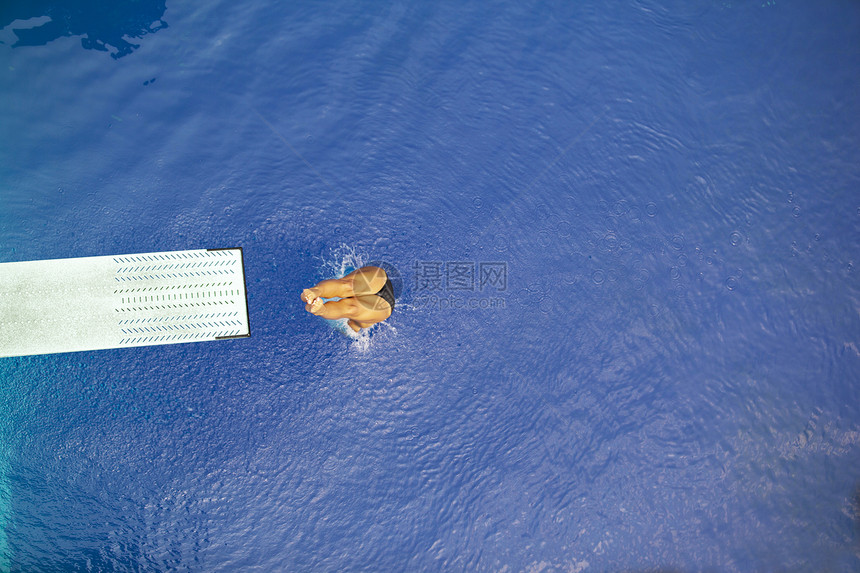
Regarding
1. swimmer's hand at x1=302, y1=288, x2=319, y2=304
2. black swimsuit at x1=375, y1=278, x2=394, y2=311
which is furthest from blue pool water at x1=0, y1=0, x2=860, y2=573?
swimmer's hand at x1=302, y1=288, x2=319, y2=304

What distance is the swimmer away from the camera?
269 cm

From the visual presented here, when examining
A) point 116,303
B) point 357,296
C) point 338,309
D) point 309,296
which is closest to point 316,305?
point 309,296

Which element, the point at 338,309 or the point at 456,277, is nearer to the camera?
the point at 338,309

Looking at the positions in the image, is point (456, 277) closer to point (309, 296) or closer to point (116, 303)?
point (309, 296)

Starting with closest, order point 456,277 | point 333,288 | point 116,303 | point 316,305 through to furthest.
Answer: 1. point 316,305
2. point 333,288
3. point 116,303
4. point 456,277

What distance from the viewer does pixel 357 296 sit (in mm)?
2756

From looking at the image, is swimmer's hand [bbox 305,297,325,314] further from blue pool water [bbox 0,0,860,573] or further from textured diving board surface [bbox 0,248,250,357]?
textured diving board surface [bbox 0,248,250,357]

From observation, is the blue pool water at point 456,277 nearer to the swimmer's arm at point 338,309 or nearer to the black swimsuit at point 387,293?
the black swimsuit at point 387,293

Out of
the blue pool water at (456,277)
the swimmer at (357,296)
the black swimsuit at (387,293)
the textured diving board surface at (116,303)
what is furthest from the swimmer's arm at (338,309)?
the textured diving board surface at (116,303)

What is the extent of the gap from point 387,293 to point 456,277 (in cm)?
49

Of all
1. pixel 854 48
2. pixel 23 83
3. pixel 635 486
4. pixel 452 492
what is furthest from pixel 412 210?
pixel 854 48

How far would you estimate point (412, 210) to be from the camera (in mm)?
2988

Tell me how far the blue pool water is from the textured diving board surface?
106mm

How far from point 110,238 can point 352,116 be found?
1.84 m
